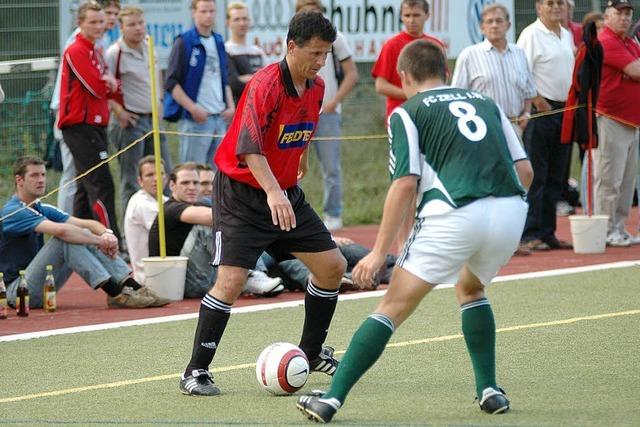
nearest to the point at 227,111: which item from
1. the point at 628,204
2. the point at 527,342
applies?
the point at 628,204

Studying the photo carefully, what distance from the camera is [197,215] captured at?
432 inches

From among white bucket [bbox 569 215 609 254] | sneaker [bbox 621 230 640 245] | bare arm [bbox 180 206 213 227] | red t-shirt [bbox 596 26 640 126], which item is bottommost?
sneaker [bbox 621 230 640 245]

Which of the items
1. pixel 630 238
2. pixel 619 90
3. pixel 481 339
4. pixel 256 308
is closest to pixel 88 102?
pixel 256 308

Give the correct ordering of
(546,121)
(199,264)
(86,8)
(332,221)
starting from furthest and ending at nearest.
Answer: (332,221) → (546,121) → (86,8) → (199,264)

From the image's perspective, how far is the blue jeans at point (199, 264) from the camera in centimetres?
1112

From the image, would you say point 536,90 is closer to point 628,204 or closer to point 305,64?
point 628,204

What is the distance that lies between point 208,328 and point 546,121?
7255mm

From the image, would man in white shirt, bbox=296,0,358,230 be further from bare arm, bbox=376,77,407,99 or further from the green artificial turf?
the green artificial turf

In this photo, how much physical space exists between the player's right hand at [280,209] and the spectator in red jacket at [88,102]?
18.9ft

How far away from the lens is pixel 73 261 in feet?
34.5

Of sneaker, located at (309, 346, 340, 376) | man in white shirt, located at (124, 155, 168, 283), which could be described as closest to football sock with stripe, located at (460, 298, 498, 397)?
sneaker, located at (309, 346, 340, 376)

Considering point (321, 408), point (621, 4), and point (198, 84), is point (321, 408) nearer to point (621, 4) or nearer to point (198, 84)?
point (198, 84)

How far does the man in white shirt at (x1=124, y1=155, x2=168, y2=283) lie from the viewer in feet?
37.3

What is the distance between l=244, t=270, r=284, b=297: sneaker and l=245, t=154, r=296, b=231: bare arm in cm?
402
